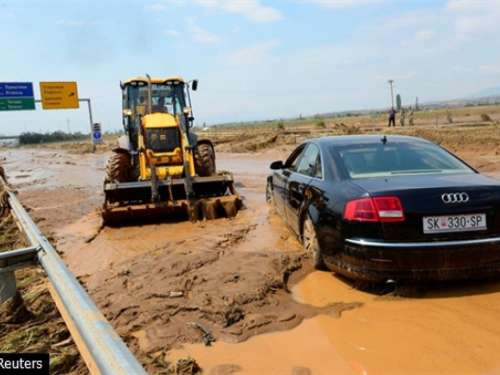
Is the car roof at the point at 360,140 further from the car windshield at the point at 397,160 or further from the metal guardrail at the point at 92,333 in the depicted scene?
the metal guardrail at the point at 92,333

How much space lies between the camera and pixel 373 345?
337 cm

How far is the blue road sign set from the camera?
118 feet

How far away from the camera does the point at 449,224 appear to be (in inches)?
154

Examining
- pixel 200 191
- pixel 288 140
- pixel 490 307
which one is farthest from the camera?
pixel 288 140

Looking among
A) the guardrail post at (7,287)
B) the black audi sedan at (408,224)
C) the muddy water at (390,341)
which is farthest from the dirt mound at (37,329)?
Result: the black audi sedan at (408,224)

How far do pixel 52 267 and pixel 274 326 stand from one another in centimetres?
184

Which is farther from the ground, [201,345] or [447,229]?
[447,229]

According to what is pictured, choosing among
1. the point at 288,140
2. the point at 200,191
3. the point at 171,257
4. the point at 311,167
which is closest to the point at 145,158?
the point at 200,191

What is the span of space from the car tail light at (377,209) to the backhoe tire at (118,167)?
262 inches

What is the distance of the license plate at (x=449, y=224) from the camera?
391 cm

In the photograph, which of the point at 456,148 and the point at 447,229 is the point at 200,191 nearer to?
the point at 447,229

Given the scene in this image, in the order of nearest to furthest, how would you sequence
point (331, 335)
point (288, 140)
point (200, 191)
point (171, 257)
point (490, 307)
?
point (331, 335) → point (490, 307) → point (171, 257) → point (200, 191) → point (288, 140)

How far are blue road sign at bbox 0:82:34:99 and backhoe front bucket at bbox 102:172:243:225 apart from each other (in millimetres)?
32108

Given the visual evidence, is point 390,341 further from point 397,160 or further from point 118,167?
point 118,167
